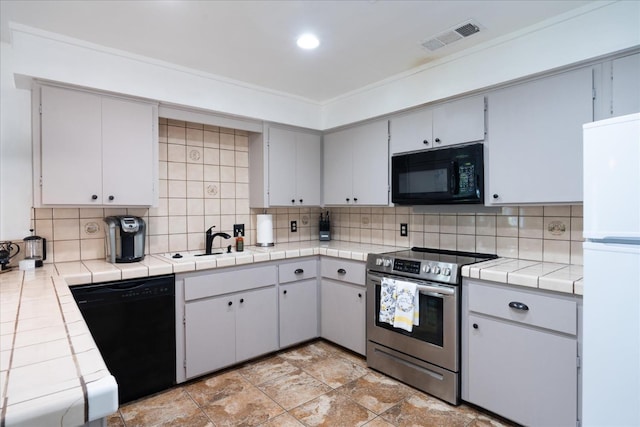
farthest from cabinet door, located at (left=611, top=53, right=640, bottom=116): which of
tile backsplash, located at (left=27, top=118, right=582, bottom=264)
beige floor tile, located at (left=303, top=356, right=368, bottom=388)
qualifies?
beige floor tile, located at (left=303, top=356, right=368, bottom=388)

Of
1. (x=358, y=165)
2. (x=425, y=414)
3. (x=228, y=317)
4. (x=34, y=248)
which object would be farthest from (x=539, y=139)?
(x=34, y=248)

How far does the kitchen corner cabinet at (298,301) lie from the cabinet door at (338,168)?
0.71m

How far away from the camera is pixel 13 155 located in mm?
2299

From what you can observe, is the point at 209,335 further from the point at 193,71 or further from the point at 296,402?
the point at 193,71

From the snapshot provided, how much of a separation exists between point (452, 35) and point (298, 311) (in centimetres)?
246

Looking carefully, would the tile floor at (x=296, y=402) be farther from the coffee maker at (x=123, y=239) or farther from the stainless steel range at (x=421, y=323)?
the coffee maker at (x=123, y=239)

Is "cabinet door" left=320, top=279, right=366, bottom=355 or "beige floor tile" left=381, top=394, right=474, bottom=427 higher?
"cabinet door" left=320, top=279, right=366, bottom=355

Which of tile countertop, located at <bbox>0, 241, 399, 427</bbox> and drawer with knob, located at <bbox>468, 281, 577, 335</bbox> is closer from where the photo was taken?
tile countertop, located at <bbox>0, 241, 399, 427</bbox>

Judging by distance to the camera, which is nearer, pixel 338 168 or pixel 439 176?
pixel 439 176

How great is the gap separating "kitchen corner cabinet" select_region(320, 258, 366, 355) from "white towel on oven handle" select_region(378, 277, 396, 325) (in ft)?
1.01

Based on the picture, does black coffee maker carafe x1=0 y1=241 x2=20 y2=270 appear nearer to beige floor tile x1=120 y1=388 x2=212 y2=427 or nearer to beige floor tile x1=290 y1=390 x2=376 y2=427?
beige floor tile x1=120 y1=388 x2=212 y2=427

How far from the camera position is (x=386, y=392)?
2.45 meters

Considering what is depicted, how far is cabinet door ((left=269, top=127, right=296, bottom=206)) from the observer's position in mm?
3355

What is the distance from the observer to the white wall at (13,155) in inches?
88.9
